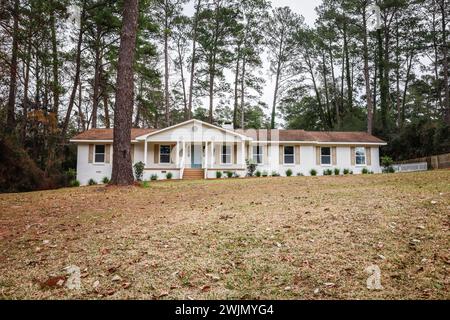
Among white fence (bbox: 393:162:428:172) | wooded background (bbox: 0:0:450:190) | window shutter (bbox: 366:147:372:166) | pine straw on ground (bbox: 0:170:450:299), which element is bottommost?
pine straw on ground (bbox: 0:170:450:299)

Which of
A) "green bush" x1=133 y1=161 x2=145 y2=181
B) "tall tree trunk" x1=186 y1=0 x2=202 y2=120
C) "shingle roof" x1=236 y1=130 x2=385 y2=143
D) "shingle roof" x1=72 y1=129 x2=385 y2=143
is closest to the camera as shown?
"green bush" x1=133 y1=161 x2=145 y2=181

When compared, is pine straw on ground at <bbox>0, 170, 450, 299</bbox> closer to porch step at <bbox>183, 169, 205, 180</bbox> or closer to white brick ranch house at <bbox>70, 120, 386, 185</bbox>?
porch step at <bbox>183, 169, 205, 180</bbox>

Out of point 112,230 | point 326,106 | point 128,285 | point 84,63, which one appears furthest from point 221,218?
point 326,106

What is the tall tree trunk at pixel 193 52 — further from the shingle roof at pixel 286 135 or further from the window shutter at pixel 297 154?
the window shutter at pixel 297 154

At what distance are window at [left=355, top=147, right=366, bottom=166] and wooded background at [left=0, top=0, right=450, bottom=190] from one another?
2902 millimetres

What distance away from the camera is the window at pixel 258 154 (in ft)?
71.8

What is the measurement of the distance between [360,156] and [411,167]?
3.66m

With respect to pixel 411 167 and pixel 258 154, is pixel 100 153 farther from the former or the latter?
pixel 411 167

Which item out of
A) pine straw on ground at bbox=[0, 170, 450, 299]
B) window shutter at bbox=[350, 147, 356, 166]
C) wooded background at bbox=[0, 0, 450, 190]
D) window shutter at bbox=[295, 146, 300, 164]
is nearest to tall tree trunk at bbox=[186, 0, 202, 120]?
wooded background at bbox=[0, 0, 450, 190]

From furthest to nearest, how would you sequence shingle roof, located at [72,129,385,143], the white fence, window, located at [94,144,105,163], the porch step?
shingle roof, located at [72,129,385,143] → window, located at [94,144,105,163] → the porch step → the white fence

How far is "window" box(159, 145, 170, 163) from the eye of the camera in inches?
827
